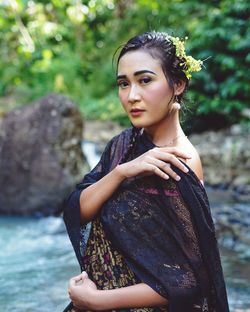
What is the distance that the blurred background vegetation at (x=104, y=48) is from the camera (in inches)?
416

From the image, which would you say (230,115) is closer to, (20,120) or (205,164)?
(205,164)

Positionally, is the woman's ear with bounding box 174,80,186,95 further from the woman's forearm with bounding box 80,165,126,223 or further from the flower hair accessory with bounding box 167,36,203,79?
the woman's forearm with bounding box 80,165,126,223

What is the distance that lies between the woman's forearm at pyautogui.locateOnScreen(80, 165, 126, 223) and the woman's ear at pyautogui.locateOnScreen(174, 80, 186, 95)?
37cm

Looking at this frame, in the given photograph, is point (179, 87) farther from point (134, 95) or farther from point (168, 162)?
point (168, 162)

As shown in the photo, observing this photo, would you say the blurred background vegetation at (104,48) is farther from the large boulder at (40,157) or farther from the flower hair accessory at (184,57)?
the flower hair accessory at (184,57)

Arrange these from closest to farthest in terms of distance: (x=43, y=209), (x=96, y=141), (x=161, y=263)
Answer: (x=161, y=263)
(x=43, y=209)
(x=96, y=141)

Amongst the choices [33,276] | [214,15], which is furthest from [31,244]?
[214,15]

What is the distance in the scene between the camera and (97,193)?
1971 mm

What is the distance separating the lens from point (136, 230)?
6.13 ft

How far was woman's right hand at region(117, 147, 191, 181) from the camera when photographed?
1783 mm

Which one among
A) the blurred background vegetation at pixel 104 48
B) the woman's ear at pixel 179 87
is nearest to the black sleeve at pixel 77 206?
the woman's ear at pixel 179 87

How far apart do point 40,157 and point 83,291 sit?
5646 mm

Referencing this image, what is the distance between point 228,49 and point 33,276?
7.37 m

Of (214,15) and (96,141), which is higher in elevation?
(214,15)
